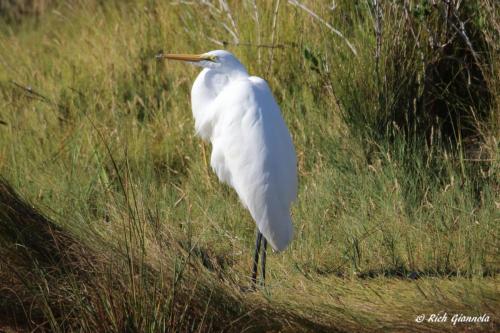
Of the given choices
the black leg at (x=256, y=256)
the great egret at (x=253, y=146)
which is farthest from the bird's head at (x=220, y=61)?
the black leg at (x=256, y=256)

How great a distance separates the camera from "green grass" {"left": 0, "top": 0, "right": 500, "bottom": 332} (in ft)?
9.57

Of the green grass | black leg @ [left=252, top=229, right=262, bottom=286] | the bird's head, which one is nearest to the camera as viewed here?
the green grass

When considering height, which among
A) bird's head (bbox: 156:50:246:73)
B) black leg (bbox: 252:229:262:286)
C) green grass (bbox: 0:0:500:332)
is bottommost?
black leg (bbox: 252:229:262:286)

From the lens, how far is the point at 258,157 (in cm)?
366

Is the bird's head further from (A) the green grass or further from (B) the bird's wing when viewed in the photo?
(A) the green grass

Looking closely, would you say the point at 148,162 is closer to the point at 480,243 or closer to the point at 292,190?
the point at 292,190

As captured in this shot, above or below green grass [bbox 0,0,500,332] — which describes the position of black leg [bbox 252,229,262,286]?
below

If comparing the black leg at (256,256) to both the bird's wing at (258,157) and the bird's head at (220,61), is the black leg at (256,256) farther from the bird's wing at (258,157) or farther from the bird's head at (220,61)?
the bird's head at (220,61)

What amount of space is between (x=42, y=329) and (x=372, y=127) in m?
2.09

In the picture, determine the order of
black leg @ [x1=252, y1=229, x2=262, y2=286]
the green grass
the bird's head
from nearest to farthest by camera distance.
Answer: the green grass → black leg @ [x1=252, y1=229, x2=262, y2=286] → the bird's head

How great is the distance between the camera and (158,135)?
4930mm

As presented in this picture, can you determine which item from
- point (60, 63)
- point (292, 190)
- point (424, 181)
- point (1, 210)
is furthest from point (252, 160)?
point (60, 63)

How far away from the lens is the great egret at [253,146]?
3.57 metres

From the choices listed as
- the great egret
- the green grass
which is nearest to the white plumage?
the great egret
